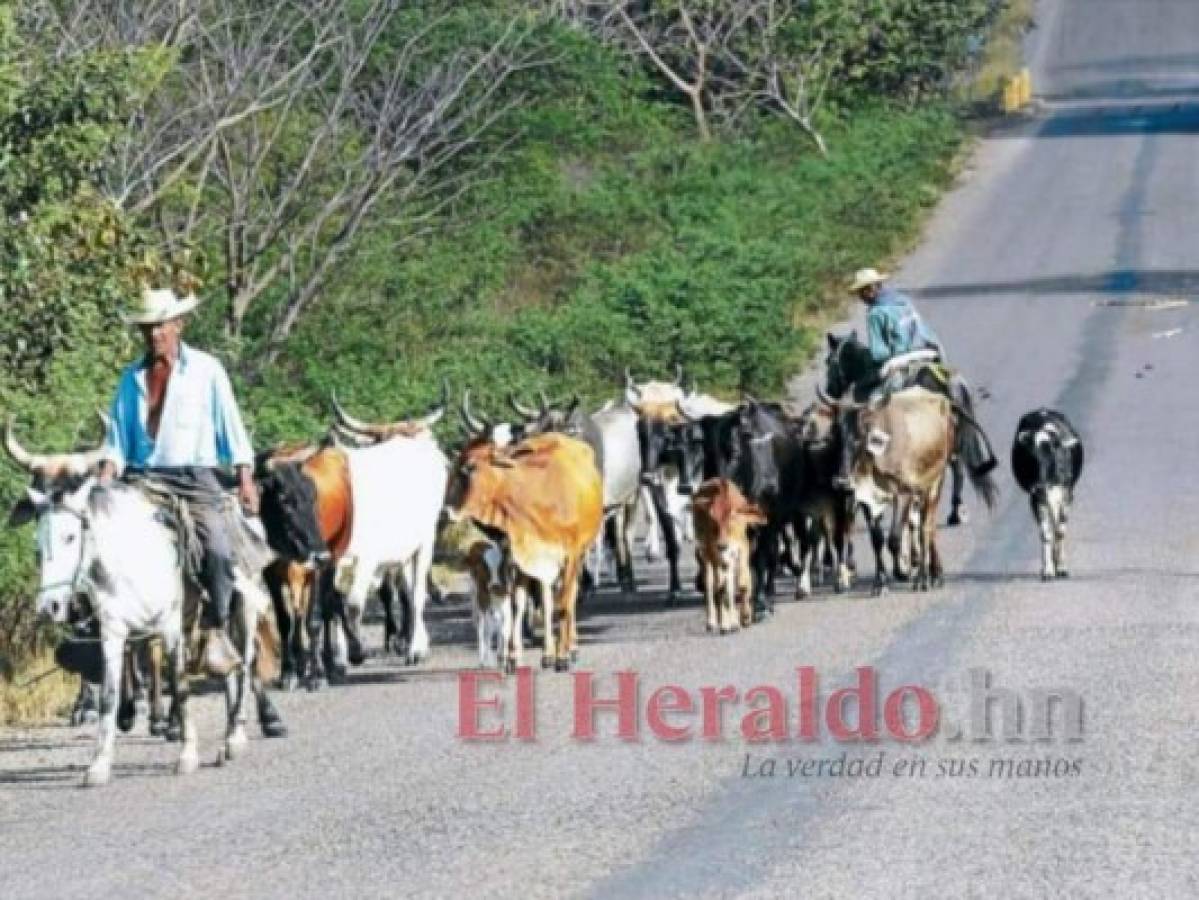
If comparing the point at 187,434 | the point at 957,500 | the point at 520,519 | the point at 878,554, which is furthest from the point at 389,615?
the point at 957,500

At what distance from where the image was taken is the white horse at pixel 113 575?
50.4 feet

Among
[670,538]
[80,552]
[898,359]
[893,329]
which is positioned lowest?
[670,538]

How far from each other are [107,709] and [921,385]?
10.0m

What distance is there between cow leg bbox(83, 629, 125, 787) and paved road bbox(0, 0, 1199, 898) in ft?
0.47

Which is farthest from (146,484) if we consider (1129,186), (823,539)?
(1129,186)

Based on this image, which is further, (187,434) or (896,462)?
(896,462)

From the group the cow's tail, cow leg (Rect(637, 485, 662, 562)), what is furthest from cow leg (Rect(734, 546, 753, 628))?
cow leg (Rect(637, 485, 662, 562))

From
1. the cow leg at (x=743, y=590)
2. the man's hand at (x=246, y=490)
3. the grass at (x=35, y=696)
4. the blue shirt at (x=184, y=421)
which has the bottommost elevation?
the grass at (x=35, y=696)

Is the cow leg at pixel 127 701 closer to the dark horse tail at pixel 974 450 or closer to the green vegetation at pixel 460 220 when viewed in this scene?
the green vegetation at pixel 460 220

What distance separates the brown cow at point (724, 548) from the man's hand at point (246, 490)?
5327mm

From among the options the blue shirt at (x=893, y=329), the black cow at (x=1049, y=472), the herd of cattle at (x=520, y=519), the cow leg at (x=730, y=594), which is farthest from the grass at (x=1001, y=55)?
the cow leg at (x=730, y=594)

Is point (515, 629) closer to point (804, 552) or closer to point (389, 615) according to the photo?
point (389, 615)

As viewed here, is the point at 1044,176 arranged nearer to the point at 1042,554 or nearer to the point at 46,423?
the point at 1042,554

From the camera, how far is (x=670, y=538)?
78.6 feet
